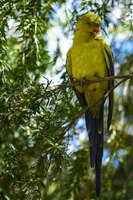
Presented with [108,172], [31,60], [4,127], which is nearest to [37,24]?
[31,60]

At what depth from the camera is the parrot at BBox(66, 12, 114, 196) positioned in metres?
2.62

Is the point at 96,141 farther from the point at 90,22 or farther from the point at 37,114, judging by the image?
the point at 90,22

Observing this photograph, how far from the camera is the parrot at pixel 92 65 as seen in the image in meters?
2.62

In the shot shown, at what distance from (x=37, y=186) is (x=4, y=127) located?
0.51m

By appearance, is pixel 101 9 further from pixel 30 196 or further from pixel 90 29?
pixel 30 196

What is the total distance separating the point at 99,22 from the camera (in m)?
2.68

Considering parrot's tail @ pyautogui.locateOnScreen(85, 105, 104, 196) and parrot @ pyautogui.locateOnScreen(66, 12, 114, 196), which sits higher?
parrot @ pyautogui.locateOnScreen(66, 12, 114, 196)

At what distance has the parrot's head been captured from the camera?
8.69 feet

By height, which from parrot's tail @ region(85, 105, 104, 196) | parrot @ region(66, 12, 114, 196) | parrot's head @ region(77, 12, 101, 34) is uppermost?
parrot's head @ region(77, 12, 101, 34)

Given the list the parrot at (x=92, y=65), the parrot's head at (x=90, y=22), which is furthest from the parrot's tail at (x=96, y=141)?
the parrot's head at (x=90, y=22)

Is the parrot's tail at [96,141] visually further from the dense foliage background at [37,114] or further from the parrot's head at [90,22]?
the parrot's head at [90,22]

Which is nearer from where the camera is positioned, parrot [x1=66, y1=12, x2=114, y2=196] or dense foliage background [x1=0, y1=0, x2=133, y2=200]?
dense foliage background [x1=0, y1=0, x2=133, y2=200]

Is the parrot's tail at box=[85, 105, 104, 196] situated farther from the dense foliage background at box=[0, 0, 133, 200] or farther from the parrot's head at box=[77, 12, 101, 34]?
the parrot's head at box=[77, 12, 101, 34]

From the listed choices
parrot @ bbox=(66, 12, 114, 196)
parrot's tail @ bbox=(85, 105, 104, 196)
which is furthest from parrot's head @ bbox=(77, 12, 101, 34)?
parrot's tail @ bbox=(85, 105, 104, 196)
